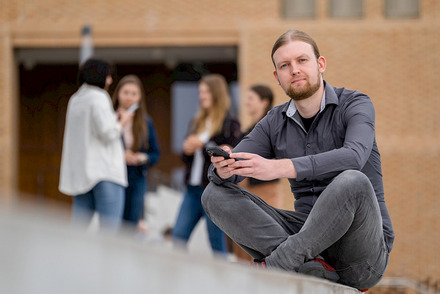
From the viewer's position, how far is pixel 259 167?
2.74 m

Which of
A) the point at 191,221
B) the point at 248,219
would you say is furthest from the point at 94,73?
the point at 248,219

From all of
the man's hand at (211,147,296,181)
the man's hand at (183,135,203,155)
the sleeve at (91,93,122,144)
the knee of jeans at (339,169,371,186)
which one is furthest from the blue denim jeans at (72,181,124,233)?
the knee of jeans at (339,169,371,186)

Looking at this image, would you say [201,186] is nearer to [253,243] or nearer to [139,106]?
[139,106]

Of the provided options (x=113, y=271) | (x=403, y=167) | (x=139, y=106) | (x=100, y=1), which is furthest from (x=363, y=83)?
(x=113, y=271)

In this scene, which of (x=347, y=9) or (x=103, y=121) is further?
(x=347, y=9)

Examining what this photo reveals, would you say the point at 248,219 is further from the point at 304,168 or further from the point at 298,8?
the point at 298,8

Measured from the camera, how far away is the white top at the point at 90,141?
196 inches

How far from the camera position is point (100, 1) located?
18312 mm

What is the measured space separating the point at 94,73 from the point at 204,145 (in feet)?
4.26

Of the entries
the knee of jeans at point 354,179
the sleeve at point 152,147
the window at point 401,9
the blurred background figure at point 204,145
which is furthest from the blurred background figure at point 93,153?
the window at point 401,9

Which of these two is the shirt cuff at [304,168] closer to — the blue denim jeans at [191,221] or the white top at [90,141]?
the white top at [90,141]

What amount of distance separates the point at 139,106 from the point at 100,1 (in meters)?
12.9

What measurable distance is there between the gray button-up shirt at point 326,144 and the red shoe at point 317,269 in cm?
37

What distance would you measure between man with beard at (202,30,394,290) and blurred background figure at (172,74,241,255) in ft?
8.50
